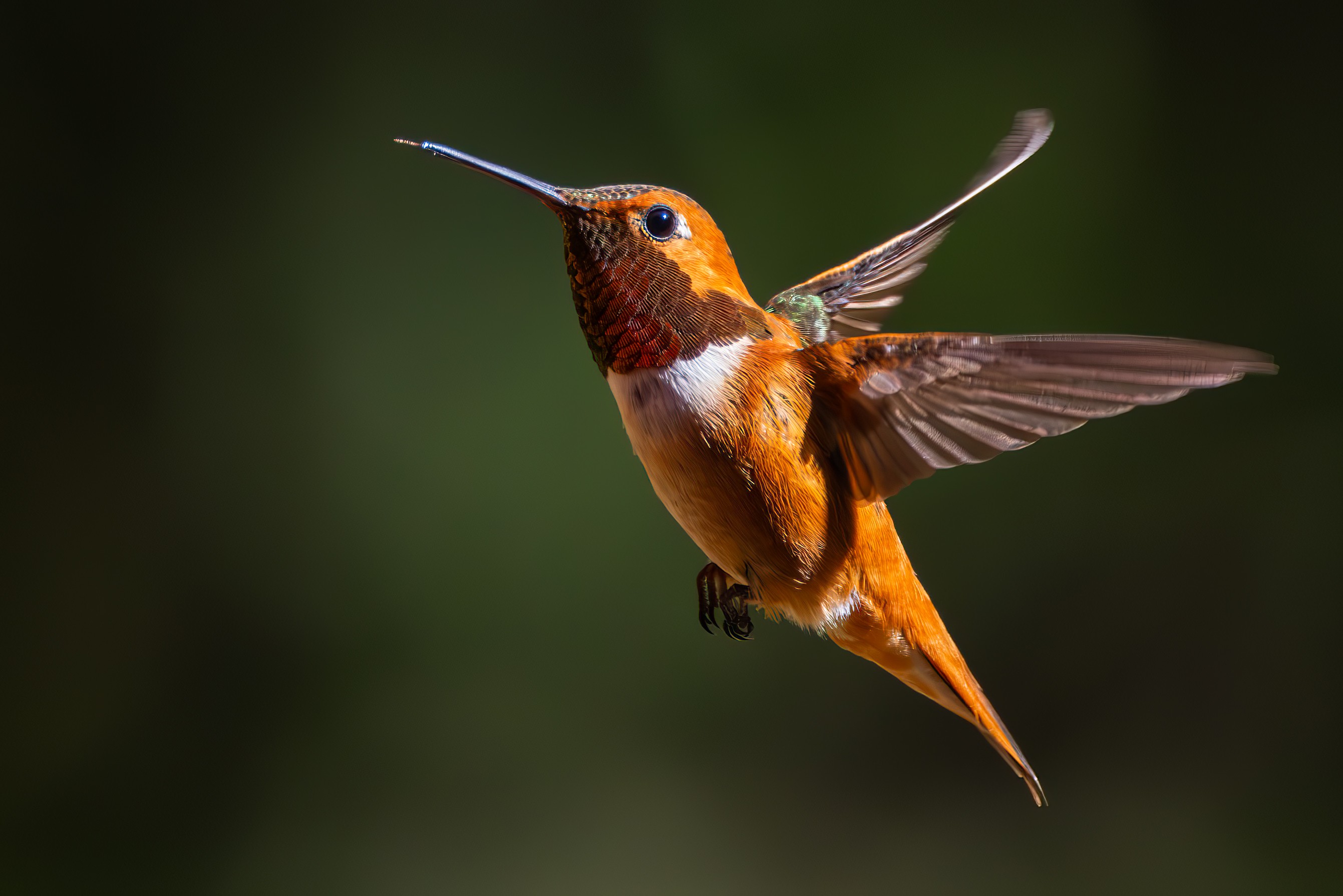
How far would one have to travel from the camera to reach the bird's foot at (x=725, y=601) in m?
0.87

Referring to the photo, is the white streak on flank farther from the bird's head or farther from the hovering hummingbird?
the bird's head

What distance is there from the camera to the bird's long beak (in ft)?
2.03

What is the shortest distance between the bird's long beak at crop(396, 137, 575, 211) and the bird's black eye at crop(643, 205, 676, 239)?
55 mm

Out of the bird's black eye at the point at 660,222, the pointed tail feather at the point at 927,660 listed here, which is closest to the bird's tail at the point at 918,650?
the pointed tail feather at the point at 927,660

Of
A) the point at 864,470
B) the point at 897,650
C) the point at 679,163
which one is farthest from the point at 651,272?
the point at 679,163

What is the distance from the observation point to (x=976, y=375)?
2.15 ft

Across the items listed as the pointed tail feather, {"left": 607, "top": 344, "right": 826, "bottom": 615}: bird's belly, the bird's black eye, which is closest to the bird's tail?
the pointed tail feather

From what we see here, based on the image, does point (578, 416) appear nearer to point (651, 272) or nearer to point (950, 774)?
point (950, 774)

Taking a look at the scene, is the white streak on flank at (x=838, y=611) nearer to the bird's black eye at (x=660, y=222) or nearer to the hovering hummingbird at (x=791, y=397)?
the hovering hummingbird at (x=791, y=397)

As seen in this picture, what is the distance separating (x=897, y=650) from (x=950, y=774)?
1.40 metres

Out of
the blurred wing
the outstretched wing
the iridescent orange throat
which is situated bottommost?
the blurred wing

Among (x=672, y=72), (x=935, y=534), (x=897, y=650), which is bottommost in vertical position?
(x=935, y=534)

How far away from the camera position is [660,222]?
0.70 metres

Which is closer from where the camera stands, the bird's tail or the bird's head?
the bird's head
